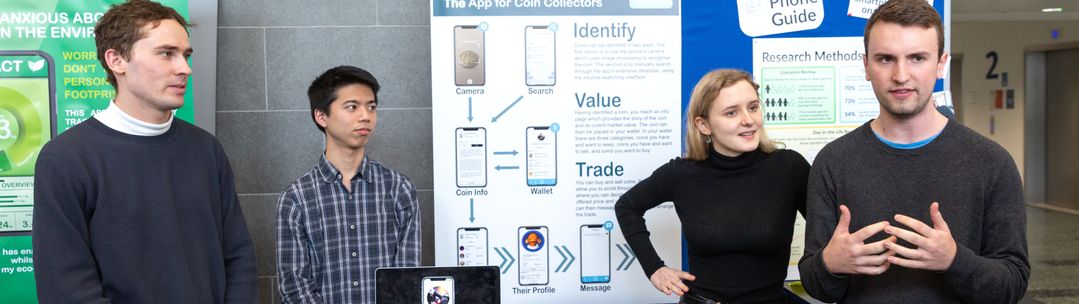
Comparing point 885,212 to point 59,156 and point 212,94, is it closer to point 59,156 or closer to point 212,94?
point 59,156

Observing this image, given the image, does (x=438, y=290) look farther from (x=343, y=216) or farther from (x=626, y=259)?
(x=626, y=259)

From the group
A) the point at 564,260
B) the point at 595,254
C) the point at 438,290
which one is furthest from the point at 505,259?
the point at 438,290

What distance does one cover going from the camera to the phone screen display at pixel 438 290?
1923 mm

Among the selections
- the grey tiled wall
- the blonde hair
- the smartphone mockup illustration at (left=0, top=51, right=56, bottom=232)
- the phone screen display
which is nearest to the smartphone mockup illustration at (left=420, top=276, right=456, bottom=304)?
the phone screen display

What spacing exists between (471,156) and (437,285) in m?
1.13

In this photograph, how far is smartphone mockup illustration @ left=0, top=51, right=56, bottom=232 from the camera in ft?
9.33

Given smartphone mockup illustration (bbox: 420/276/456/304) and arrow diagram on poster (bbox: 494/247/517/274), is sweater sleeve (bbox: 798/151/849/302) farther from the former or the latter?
arrow diagram on poster (bbox: 494/247/517/274)

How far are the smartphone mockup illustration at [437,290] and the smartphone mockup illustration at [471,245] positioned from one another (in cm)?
112

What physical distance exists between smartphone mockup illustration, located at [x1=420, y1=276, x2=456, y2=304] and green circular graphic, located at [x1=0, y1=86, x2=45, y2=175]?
172cm

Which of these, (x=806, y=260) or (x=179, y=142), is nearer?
(x=806, y=260)

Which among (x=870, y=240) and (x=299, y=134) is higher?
(x=299, y=134)

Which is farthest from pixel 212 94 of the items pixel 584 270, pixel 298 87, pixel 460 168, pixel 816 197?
pixel 816 197

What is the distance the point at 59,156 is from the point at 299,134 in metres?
1.55

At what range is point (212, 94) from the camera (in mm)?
3113
